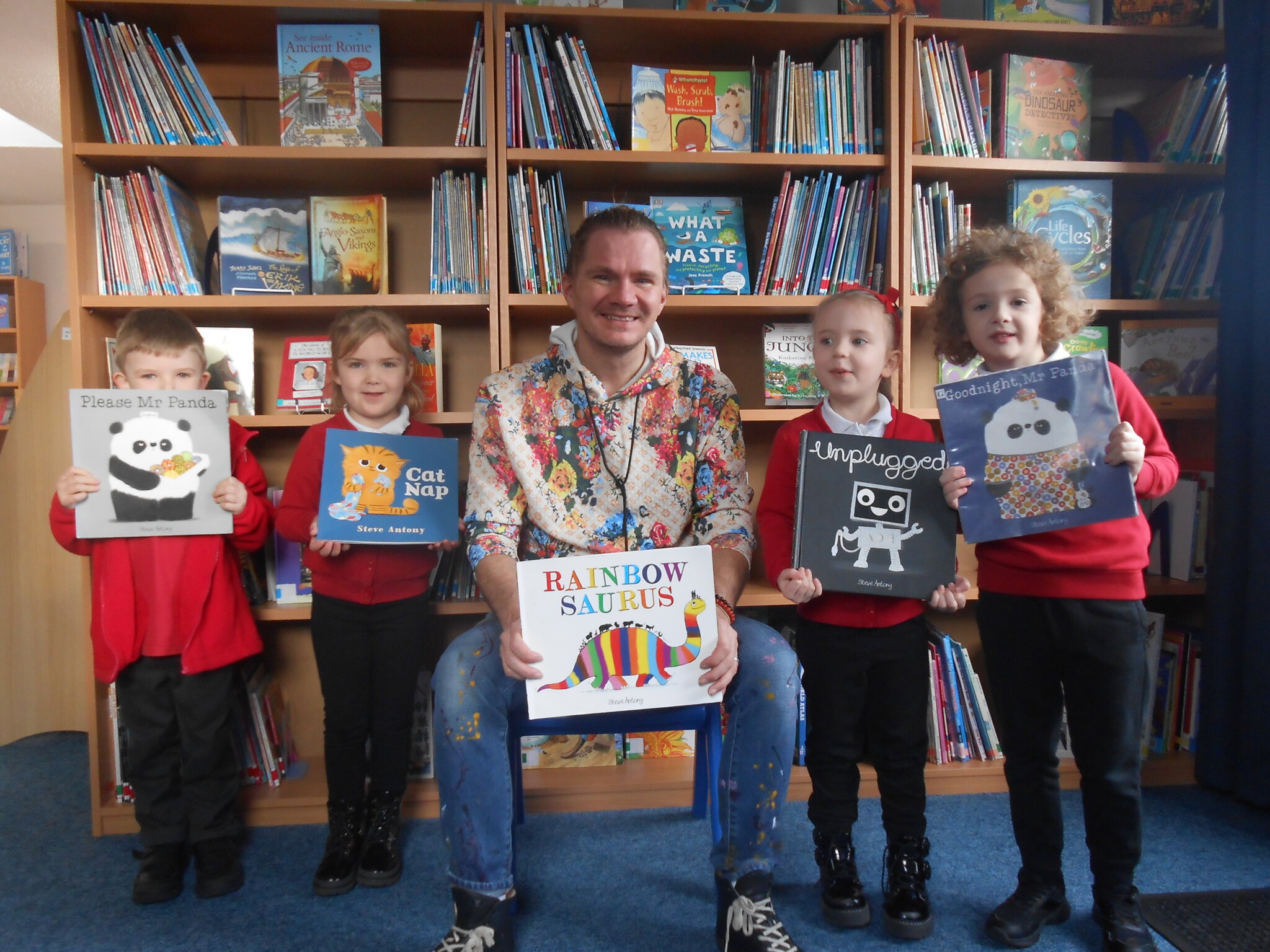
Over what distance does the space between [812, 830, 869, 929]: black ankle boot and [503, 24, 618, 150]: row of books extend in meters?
1.69

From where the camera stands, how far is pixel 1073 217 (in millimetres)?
2092

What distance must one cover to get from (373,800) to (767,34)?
2.14 metres

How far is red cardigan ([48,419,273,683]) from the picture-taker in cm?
164

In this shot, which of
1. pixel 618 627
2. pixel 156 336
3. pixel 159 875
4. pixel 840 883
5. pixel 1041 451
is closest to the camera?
pixel 618 627

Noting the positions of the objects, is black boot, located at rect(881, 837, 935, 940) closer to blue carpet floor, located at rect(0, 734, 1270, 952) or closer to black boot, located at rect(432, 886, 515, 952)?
blue carpet floor, located at rect(0, 734, 1270, 952)

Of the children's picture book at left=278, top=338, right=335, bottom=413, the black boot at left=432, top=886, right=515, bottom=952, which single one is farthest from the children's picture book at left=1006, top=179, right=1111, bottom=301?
the black boot at left=432, top=886, right=515, bottom=952

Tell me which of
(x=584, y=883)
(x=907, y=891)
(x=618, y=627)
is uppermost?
(x=618, y=627)

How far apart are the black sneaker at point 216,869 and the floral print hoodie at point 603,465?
2.95 feet

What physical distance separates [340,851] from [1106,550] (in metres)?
1.65

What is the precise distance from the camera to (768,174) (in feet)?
6.96

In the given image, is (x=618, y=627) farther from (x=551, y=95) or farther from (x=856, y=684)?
(x=551, y=95)

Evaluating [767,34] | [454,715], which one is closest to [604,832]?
[454,715]

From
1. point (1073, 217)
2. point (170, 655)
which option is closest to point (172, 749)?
point (170, 655)

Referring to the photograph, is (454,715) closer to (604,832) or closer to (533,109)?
(604,832)
